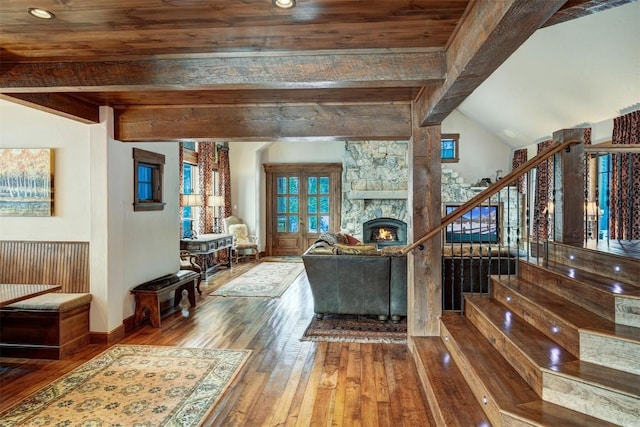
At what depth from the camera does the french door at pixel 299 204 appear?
9.94m

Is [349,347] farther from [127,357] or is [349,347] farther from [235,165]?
[235,165]

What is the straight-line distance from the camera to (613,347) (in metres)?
1.94

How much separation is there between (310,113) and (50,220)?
9.60ft

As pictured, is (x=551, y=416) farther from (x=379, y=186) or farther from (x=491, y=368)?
(x=379, y=186)

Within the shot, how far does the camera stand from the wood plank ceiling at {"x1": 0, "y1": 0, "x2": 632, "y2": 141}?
1.81 metres

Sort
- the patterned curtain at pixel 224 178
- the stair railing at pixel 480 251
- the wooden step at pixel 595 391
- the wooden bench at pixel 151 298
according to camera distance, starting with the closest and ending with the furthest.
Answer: the wooden step at pixel 595 391 < the stair railing at pixel 480 251 < the wooden bench at pixel 151 298 < the patterned curtain at pixel 224 178

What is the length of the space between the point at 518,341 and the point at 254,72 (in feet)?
7.83

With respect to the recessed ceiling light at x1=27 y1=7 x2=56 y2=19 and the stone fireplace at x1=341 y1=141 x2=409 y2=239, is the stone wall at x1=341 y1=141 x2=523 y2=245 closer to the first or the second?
the stone fireplace at x1=341 y1=141 x2=409 y2=239

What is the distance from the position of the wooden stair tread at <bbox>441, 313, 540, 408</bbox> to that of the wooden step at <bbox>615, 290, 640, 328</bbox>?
2.17 feet

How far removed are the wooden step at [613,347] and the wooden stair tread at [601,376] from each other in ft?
0.12

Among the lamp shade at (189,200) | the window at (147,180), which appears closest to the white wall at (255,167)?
the lamp shade at (189,200)

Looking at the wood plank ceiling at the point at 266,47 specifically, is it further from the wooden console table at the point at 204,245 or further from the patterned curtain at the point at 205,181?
the patterned curtain at the point at 205,181

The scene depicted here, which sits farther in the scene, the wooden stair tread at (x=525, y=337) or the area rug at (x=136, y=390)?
the area rug at (x=136, y=390)

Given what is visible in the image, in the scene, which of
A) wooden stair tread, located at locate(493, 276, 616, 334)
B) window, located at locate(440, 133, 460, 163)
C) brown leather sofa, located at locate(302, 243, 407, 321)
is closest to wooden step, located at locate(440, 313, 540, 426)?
wooden stair tread, located at locate(493, 276, 616, 334)
